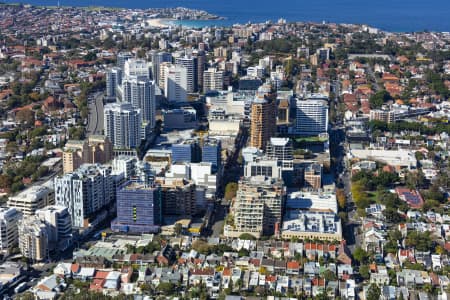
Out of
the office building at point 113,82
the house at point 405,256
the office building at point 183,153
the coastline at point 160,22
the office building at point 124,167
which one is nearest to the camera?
the house at point 405,256

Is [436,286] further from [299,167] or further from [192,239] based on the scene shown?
[299,167]

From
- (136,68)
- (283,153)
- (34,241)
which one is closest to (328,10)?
(136,68)

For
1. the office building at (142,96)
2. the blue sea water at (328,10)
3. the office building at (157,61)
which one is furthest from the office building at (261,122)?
the blue sea water at (328,10)

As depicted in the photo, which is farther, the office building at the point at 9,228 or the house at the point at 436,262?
the office building at the point at 9,228

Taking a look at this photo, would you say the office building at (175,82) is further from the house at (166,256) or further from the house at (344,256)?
the house at (344,256)

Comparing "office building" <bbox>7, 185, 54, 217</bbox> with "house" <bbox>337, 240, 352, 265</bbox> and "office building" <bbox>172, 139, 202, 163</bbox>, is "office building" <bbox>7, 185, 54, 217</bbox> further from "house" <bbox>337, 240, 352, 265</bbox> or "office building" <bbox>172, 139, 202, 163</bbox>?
"house" <bbox>337, 240, 352, 265</bbox>
